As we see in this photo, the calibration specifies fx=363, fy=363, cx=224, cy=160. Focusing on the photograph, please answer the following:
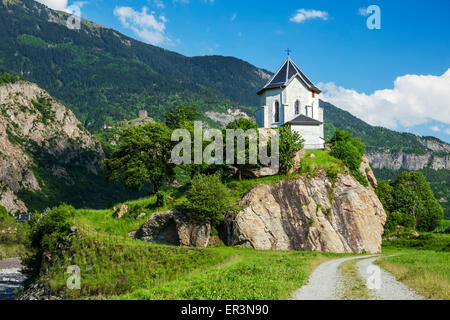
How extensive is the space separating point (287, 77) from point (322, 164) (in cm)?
1887

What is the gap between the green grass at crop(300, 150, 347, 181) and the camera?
4922cm

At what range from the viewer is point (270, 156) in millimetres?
47719

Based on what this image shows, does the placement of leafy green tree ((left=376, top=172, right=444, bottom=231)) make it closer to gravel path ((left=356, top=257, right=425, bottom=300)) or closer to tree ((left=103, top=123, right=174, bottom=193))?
tree ((left=103, top=123, right=174, bottom=193))

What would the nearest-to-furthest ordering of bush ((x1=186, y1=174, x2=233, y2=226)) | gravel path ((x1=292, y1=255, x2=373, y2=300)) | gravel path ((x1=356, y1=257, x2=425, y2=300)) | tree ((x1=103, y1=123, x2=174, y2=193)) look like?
gravel path ((x1=356, y1=257, x2=425, y2=300))
gravel path ((x1=292, y1=255, x2=373, y2=300))
bush ((x1=186, y1=174, x2=233, y2=226))
tree ((x1=103, y1=123, x2=174, y2=193))

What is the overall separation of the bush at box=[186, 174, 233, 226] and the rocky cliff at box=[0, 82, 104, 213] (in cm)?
12094

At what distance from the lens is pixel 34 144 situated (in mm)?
169125

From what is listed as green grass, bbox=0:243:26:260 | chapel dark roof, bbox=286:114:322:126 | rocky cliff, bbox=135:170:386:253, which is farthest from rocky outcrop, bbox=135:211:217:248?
green grass, bbox=0:243:26:260

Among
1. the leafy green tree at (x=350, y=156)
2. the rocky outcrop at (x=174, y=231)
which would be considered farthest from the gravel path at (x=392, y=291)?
the leafy green tree at (x=350, y=156)

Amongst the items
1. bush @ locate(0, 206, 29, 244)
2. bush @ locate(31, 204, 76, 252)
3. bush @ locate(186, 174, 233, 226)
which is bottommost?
bush @ locate(0, 206, 29, 244)

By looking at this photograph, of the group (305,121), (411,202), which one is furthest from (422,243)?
(305,121)

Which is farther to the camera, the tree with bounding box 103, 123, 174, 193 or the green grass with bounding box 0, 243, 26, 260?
the green grass with bounding box 0, 243, 26, 260

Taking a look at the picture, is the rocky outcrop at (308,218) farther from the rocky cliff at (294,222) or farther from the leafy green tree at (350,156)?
the leafy green tree at (350,156)

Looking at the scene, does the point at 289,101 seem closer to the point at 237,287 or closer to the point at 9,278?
the point at 237,287
